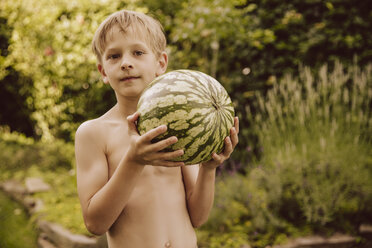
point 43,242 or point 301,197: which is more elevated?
point 301,197

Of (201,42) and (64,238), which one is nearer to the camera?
(64,238)

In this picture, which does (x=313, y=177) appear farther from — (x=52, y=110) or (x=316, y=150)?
(x=52, y=110)

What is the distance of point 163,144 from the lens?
1465 millimetres

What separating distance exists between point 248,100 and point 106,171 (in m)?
5.48

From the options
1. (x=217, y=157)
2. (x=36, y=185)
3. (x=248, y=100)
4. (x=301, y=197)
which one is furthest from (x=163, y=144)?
(x=36, y=185)

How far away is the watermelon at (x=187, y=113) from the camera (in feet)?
5.00

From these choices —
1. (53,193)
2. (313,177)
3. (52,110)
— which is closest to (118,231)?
(313,177)

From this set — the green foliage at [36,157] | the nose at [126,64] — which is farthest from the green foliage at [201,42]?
the nose at [126,64]

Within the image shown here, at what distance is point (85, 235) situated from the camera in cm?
436

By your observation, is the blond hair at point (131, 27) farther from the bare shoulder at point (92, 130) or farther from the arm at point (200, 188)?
the arm at point (200, 188)

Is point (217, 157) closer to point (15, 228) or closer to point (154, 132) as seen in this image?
point (154, 132)

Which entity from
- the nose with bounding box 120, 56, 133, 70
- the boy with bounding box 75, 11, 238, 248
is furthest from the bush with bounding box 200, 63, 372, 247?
the nose with bounding box 120, 56, 133, 70

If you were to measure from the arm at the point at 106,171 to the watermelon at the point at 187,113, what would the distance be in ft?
0.22

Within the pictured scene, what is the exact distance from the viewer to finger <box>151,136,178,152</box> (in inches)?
57.5
